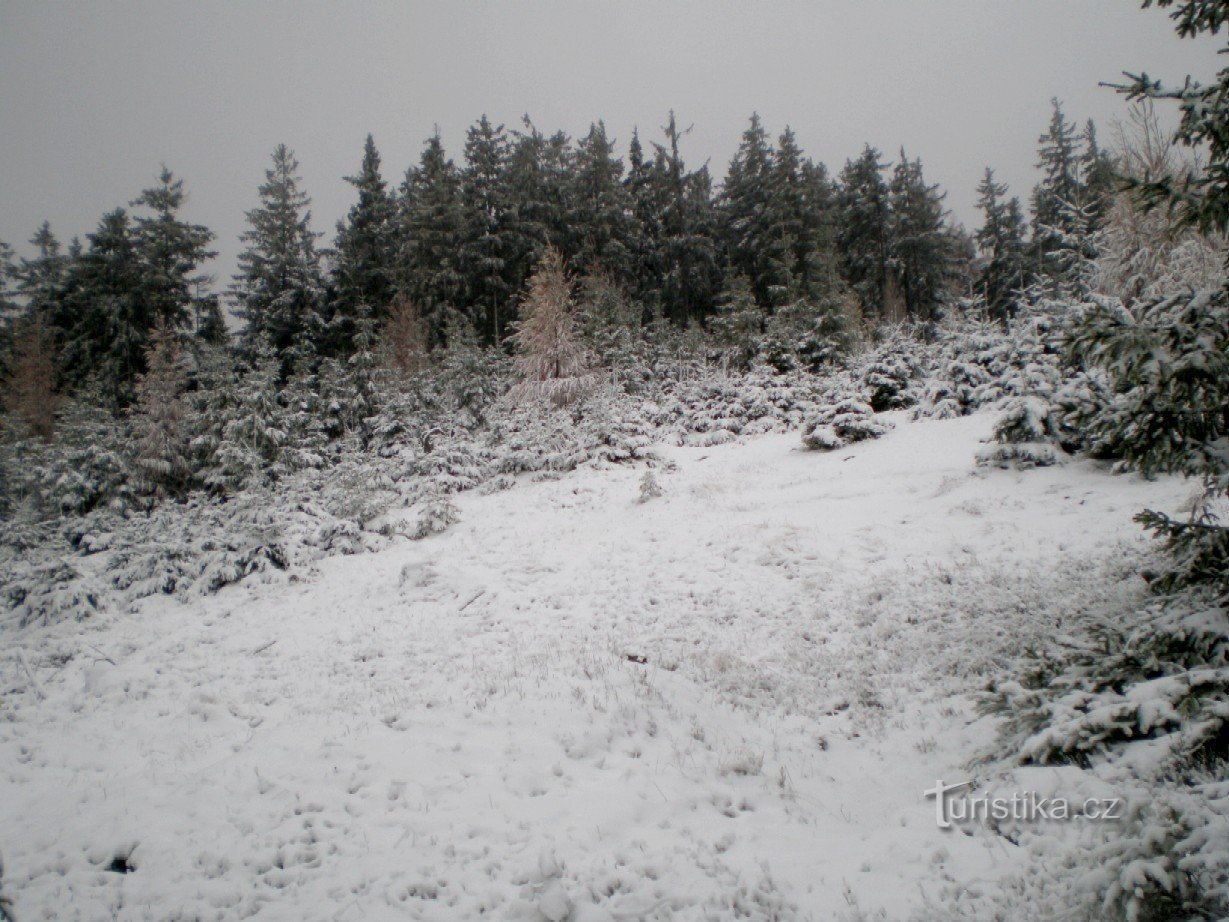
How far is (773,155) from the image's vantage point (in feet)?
148

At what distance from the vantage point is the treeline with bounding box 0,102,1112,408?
36.1 meters

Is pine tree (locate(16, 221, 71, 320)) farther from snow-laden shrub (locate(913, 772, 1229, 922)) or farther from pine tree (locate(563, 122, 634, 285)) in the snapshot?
snow-laden shrub (locate(913, 772, 1229, 922))

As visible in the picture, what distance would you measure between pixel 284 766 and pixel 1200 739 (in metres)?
7.47

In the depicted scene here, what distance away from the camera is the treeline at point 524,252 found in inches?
1421

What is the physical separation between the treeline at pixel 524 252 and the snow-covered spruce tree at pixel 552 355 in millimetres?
6256

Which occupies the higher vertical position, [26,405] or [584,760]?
[26,405]

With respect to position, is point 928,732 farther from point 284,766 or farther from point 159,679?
point 159,679

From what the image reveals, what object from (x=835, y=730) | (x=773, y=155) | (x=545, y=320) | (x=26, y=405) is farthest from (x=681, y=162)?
(x=835, y=730)

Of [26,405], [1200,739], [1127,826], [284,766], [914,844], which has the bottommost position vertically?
[914,844]

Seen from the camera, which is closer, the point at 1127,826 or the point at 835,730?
the point at 1127,826

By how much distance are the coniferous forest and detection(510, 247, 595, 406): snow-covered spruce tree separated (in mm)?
189

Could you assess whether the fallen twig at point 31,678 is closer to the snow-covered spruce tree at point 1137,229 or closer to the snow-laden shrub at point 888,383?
the snow-laden shrub at point 888,383

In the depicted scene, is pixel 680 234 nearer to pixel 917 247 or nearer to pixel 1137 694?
pixel 917 247

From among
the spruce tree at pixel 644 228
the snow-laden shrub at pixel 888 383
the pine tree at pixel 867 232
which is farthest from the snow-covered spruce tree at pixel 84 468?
the pine tree at pixel 867 232
